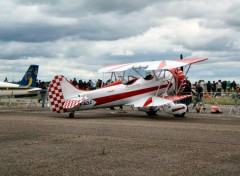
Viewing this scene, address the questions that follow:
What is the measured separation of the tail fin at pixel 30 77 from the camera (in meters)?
40.5

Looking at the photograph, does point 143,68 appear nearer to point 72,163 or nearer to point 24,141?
point 24,141

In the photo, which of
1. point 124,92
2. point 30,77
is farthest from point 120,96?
point 30,77

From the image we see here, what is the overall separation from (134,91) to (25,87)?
1693 centimetres

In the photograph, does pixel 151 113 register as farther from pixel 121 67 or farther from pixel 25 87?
pixel 25 87

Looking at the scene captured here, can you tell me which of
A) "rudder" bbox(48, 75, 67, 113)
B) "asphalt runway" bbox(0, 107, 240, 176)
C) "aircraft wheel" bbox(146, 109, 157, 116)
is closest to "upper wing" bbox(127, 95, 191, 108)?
"aircraft wheel" bbox(146, 109, 157, 116)

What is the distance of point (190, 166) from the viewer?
686 centimetres

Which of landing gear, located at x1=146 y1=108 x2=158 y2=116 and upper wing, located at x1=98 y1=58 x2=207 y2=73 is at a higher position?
upper wing, located at x1=98 y1=58 x2=207 y2=73

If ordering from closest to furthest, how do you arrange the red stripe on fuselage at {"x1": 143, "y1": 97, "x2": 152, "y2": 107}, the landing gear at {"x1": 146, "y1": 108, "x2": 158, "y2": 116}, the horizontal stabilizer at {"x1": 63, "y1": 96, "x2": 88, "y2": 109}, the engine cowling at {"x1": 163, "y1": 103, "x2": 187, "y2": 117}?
1. the horizontal stabilizer at {"x1": 63, "y1": 96, "x2": 88, "y2": 109}
2. the red stripe on fuselage at {"x1": 143, "y1": 97, "x2": 152, "y2": 107}
3. the engine cowling at {"x1": 163, "y1": 103, "x2": 187, "y2": 117}
4. the landing gear at {"x1": 146, "y1": 108, "x2": 158, "y2": 116}

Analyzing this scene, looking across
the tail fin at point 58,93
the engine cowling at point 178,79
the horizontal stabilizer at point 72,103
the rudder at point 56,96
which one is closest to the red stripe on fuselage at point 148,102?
the engine cowling at point 178,79

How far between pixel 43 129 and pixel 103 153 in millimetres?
4977

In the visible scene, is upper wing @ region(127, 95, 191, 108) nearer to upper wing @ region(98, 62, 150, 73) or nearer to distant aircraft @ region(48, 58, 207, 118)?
distant aircraft @ region(48, 58, 207, 118)

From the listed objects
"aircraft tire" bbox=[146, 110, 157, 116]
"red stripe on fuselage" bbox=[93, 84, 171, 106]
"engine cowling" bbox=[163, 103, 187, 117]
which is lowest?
"aircraft tire" bbox=[146, 110, 157, 116]

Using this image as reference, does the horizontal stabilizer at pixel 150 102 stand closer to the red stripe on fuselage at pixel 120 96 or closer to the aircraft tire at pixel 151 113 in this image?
the red stripe on fuselage at pixel 120 96

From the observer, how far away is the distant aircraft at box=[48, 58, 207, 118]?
Answer: 1805 centimetres
